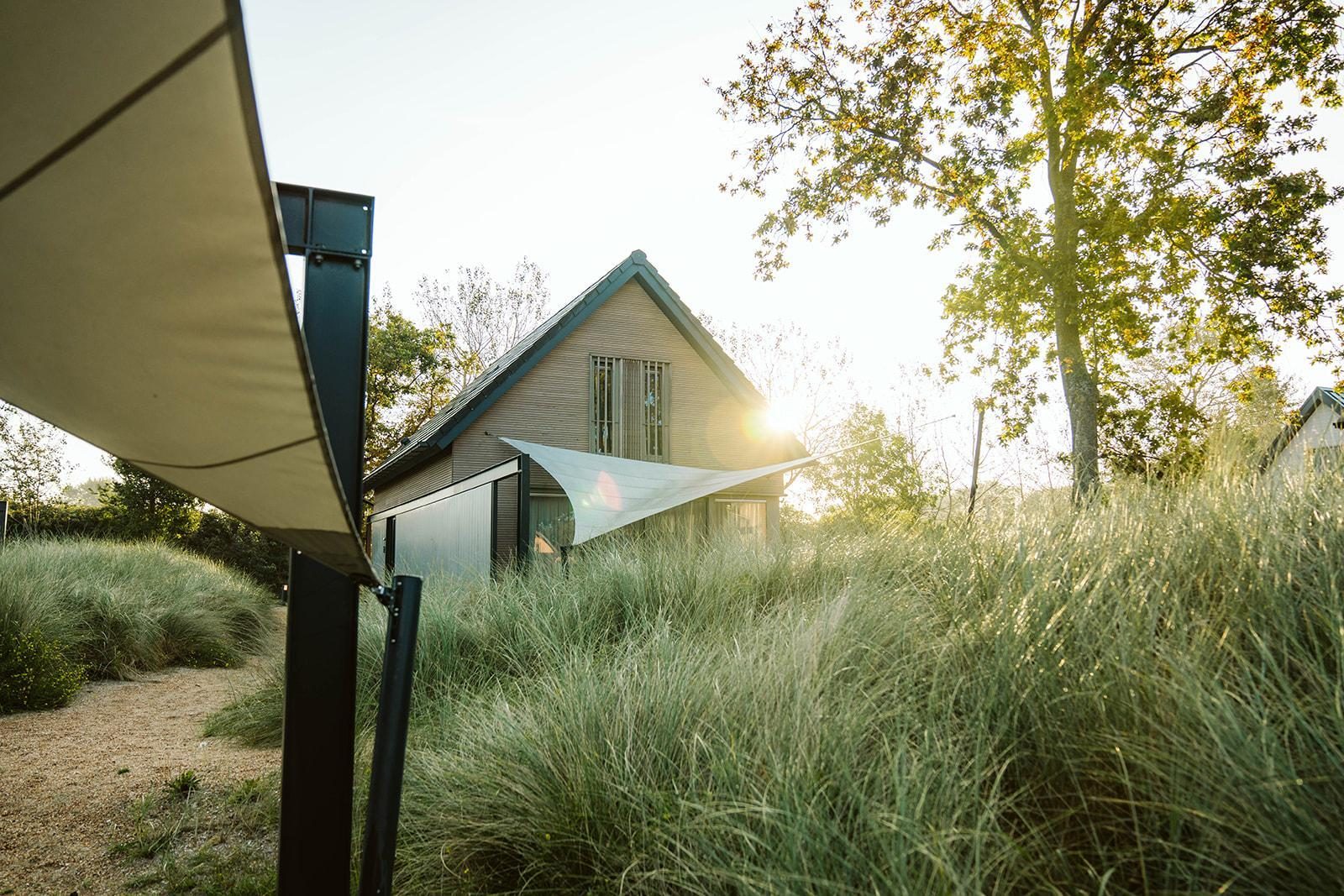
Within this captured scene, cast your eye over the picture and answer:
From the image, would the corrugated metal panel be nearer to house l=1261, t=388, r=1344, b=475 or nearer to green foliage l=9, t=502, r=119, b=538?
house l=1261, t=388, r=1344, b=475

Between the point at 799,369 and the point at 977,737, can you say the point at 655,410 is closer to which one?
the point at 799,369

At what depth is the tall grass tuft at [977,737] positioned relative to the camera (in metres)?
1.26

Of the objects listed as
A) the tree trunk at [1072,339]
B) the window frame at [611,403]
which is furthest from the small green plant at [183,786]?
the tree trunk at [1072,339]

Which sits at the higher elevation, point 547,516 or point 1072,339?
point 1072,339

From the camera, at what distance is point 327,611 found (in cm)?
165

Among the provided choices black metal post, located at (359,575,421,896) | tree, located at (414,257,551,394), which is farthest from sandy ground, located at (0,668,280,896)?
tree, located at (414,257,551,394)

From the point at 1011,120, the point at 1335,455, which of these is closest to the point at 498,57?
the point at 1335,455

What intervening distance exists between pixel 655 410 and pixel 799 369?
1034 centimetres

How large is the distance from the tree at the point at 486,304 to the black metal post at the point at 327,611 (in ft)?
65.8

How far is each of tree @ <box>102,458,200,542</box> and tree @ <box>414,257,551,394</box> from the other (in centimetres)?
780

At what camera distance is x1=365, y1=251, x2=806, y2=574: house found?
10.3 m

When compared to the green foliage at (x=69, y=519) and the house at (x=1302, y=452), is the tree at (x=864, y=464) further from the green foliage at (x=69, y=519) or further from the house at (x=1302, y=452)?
the green foliage at (x=69, y=519)

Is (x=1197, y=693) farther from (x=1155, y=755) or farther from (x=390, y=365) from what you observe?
(x=390, y=365)

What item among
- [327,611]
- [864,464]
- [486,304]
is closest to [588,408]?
[327,611]
